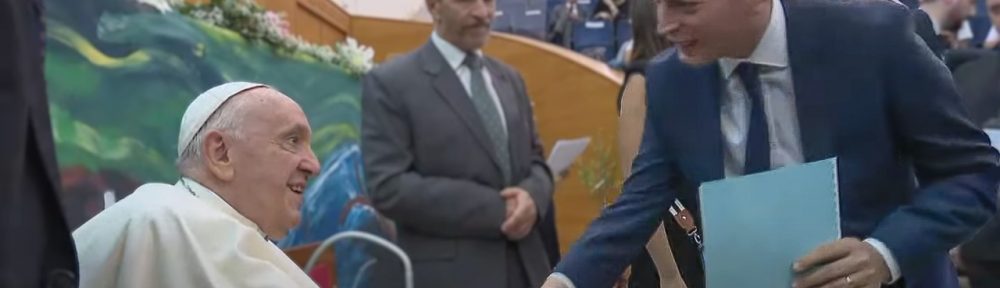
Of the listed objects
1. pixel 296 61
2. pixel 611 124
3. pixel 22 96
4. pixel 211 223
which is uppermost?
pixel 22 96

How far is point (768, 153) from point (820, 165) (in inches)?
5.0

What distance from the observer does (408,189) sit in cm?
357

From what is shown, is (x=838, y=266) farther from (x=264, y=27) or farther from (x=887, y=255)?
(x=264, y=27)

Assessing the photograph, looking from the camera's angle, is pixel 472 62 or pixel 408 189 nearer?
pixel 408 189

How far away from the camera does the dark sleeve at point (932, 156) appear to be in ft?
5.00

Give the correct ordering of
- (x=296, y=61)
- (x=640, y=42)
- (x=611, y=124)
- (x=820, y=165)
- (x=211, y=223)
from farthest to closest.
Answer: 1. (x=611, y=124)
2. (x=296, y=61)
3. (x=640, y=42)
4. (x=211, y=223)
5. (x=820, y=165)

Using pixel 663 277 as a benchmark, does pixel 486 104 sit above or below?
below

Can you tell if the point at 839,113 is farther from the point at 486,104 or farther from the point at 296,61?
the point at 296,61

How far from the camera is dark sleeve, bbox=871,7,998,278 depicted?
1.52 metres

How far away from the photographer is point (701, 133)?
5.51 feet

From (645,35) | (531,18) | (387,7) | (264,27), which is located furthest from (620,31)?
(645,35)

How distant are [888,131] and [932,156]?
62 millimetres

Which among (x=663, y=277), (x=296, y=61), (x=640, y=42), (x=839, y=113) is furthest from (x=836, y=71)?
(x=296, y=61)

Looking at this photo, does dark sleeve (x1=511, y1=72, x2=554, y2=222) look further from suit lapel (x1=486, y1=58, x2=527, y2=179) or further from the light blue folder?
the light blue folder
